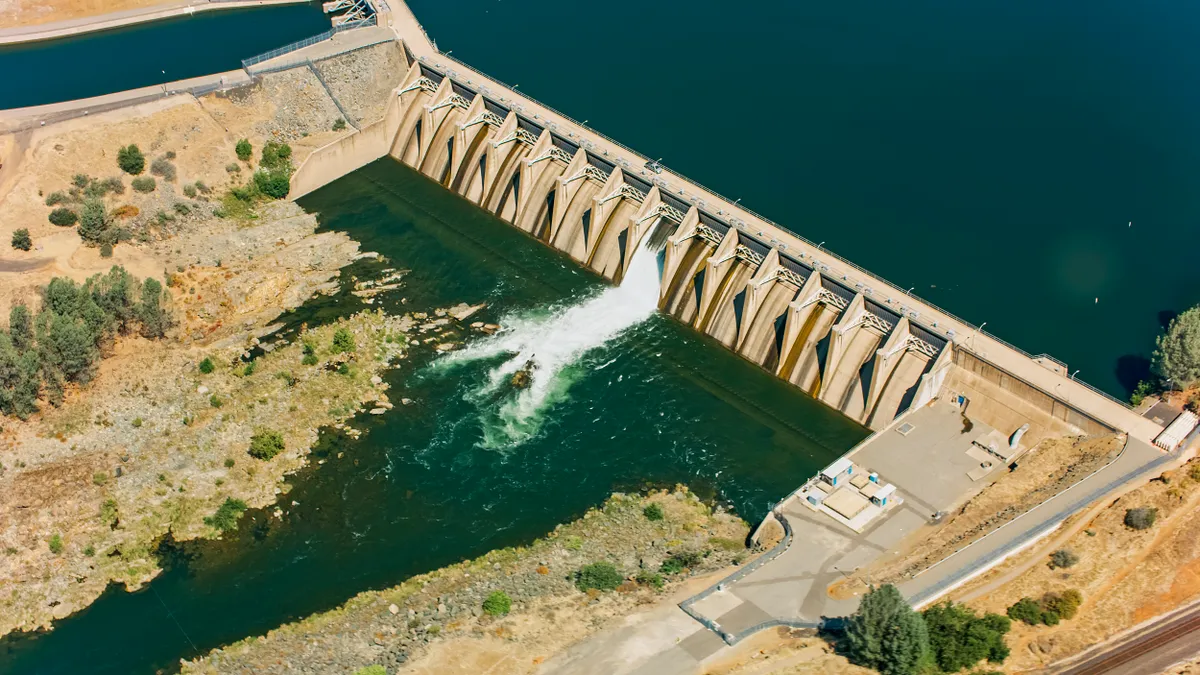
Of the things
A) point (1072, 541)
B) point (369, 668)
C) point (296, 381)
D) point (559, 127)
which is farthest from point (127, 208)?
point (1072, 541)

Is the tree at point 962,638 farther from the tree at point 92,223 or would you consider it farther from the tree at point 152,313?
the tree at point 92,223

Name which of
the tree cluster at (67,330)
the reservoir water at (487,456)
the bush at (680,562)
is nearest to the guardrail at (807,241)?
the reservoir water at (487,456)

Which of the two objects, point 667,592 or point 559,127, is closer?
point 667,592

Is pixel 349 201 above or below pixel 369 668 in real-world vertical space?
above

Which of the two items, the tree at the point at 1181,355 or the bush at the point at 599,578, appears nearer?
the bush at the point at 599,578

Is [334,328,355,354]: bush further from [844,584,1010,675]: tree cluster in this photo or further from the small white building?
[844,584,1010,675]: tree cluster

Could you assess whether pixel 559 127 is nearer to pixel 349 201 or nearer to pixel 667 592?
pixel 349 201
